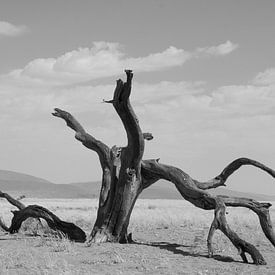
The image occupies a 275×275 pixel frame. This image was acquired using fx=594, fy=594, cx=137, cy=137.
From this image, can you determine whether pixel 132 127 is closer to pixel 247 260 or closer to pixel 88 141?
pixel 88 141

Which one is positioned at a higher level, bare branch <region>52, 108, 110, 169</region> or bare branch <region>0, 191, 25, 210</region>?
bare branch <region>52, 108, 110, 169</region>

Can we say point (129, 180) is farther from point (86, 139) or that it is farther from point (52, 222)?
point (52, 222)

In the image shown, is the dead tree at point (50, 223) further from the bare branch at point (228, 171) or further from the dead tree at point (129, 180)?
the bare branch at point (228, 171)

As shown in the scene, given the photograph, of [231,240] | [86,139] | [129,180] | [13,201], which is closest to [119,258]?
[231,240]

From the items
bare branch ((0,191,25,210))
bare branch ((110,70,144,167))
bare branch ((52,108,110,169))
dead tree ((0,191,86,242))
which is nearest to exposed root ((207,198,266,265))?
bare branch ((110,70,144,167))

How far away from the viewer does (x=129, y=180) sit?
16.5m

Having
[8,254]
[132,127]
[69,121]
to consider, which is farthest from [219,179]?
[8,254]

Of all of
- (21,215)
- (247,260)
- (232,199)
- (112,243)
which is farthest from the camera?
(21,215)

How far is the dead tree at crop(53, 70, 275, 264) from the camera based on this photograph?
49.4ft

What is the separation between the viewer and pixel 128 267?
1254 cm

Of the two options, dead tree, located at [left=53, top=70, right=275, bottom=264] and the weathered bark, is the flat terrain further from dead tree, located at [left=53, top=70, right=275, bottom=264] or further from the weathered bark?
dead tree, located at [left=53, top=70, right=275, bottom=264]

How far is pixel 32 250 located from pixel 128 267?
3359 millimetres

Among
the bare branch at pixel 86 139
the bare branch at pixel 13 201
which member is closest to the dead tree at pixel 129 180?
the bare branch at pixel 86 139

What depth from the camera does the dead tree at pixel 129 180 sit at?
1506cm
